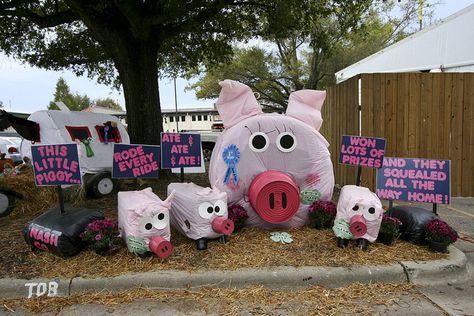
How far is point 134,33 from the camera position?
6.83 meters

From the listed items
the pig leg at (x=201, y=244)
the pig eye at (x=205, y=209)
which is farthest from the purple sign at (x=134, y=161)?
the pig leg at (x=201, y=244)

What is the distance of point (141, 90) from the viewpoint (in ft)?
24.1

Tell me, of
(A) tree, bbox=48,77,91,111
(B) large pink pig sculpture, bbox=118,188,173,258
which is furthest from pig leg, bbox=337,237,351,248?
(A) tree, bbox=48,77,91,111

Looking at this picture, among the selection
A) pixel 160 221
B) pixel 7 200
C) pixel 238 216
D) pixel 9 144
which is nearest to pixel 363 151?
pixel 238 216

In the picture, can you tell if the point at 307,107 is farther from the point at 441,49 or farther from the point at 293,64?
the point at 293,64

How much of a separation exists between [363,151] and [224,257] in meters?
2.27

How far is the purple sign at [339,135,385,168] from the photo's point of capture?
15.8ft

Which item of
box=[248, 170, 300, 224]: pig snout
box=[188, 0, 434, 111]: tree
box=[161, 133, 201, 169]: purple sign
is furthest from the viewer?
box=[188, 0, 434, 111]: tree

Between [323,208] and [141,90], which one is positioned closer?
[323,208]

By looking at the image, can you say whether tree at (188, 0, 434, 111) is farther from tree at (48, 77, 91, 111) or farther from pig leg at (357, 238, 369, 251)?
tree at (48, 77, 91, 111)

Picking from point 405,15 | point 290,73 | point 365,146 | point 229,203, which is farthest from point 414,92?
point 405,15

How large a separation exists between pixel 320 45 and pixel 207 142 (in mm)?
6652

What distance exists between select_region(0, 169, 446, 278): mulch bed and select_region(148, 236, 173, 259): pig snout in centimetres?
11

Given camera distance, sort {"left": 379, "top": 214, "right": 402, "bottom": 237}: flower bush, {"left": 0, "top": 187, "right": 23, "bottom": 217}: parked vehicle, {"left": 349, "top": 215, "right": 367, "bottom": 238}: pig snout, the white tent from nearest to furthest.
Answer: {"left": 349, "top": 215, "right": 367, "bottom": 238}: pig snout < {"left": 379, "top": 214, "right": 402, "bottom": 237}: flower bush < {"left": 0, "top": 187, "right": 23, "bottom": 217}: parked vehicle < the white tent
